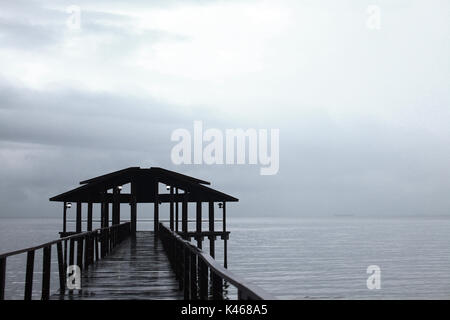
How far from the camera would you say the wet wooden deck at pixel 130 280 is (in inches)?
338

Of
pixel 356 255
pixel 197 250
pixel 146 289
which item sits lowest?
pixel 356 255

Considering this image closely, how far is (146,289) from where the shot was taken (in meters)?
9.16

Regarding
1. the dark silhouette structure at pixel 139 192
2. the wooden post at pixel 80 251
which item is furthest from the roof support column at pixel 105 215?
the wooden post at pixel 80 251

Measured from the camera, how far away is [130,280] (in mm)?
10352

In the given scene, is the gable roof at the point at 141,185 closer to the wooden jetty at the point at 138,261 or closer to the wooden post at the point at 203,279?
the wooden jetty at the point at 138,261

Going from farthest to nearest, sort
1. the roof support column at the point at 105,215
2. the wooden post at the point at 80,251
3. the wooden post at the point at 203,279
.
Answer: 1. the roof support column at the point at 105,215
2. the wooden post at the point at 80,251
3. the wooden post at the point at 203,279

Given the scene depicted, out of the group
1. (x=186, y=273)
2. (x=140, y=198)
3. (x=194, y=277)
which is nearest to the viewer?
(x=194, y=277)

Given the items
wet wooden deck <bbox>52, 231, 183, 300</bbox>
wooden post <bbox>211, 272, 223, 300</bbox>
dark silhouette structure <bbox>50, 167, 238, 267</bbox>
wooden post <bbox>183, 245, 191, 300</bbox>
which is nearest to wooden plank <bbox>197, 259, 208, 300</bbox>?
wooden post <bbox>211, 272, 223, 300</bbox>

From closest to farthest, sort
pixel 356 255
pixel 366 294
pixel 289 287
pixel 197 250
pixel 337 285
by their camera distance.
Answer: pixel 197 250, pixel 366 294, pixel 289 287, pixel 337 285, pixel 356 255

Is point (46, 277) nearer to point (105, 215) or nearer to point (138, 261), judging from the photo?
point (138, 261)

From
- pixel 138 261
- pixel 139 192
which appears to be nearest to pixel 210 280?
pixel 138 261
